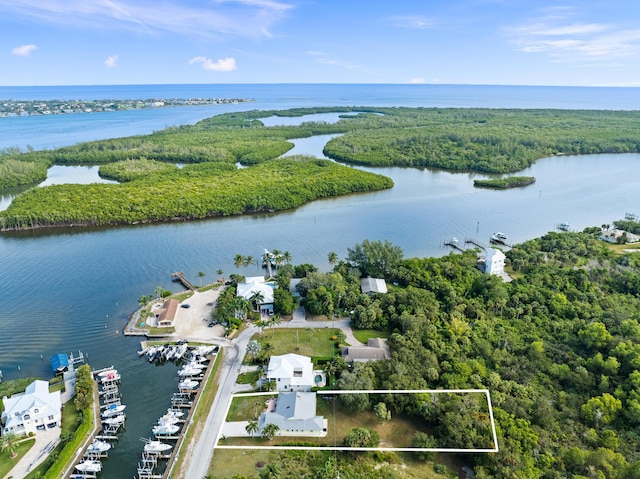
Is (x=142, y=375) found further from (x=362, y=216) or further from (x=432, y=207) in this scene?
(x=432, y=207)

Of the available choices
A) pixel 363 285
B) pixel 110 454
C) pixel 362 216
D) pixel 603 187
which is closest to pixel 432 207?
pixel 362 216

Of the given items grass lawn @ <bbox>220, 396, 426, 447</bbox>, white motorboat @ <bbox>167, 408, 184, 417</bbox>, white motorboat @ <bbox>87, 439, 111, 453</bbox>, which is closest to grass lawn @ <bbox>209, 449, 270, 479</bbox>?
grass lawn @ <bbox>220, 396, 426, 447</bbox>

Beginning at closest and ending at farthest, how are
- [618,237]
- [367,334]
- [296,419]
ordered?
[296,419]
[367,334]
[618,237]

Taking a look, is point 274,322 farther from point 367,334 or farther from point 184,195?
point 184,195

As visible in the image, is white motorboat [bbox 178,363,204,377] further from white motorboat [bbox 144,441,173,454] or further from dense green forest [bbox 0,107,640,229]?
dense green forest [bbox 0,107,640,229]

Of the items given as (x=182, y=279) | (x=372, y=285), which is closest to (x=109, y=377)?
(x=182, y=279)

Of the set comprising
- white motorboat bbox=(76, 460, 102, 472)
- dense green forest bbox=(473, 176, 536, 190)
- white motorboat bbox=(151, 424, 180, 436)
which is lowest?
white motorboat bbox=(76, 460, 102, 472)

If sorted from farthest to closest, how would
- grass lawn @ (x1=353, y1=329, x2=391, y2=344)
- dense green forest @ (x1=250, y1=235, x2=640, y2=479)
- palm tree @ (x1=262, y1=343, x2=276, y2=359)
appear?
1. grass lawn @ (x1=353, y1=329, x2=391, y2=344)
2. palm tree @ (x1=262, y1=343, x2=276, y2=359)
3. dense green forest @ (x1=250, y1=235, x2=640, y2=479)
